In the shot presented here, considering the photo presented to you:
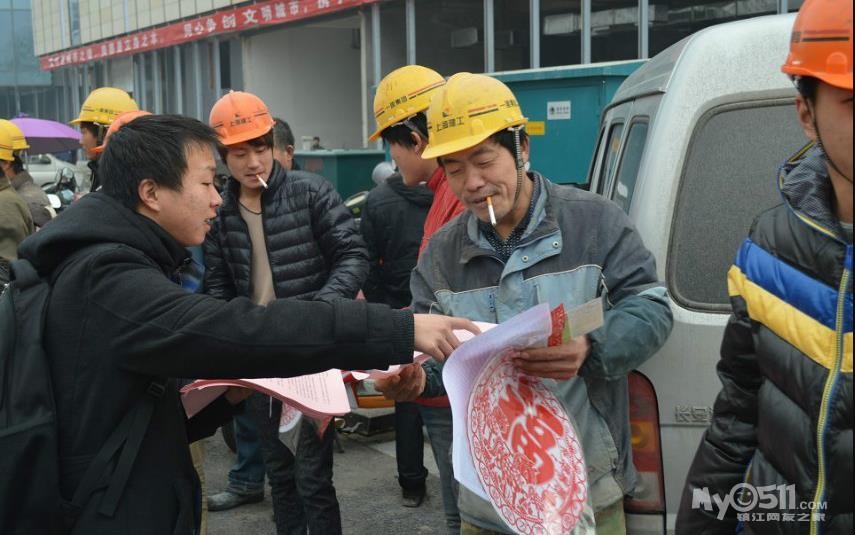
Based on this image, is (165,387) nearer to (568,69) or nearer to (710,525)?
(710,525)

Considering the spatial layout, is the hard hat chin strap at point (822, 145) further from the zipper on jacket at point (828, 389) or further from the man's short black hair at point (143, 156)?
the man's short black hair at point (143, 156)

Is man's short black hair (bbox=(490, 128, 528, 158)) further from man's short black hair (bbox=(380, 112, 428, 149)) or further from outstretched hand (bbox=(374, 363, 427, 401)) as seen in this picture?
man's short black hair (bbox=(380, 112, 428, 149))

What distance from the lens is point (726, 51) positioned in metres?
2.69

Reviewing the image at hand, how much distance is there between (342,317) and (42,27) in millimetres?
38337

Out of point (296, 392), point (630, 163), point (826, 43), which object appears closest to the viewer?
point (826, 43)

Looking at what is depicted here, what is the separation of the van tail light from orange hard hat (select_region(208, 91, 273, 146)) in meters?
2.29

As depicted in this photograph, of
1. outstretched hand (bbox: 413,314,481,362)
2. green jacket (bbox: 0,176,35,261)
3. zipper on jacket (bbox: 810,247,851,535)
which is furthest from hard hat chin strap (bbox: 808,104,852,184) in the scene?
green jacket (bbox: 0,176,35,261)

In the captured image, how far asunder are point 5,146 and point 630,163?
4.54 m

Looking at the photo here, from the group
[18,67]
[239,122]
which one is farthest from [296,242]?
[18,67]

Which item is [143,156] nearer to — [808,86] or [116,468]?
[116,468]

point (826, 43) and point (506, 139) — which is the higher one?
point (826, 43)

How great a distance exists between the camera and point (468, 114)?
2.55m

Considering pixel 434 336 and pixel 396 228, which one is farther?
pixel 396 228

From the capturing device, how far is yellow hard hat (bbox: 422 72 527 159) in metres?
2.55
